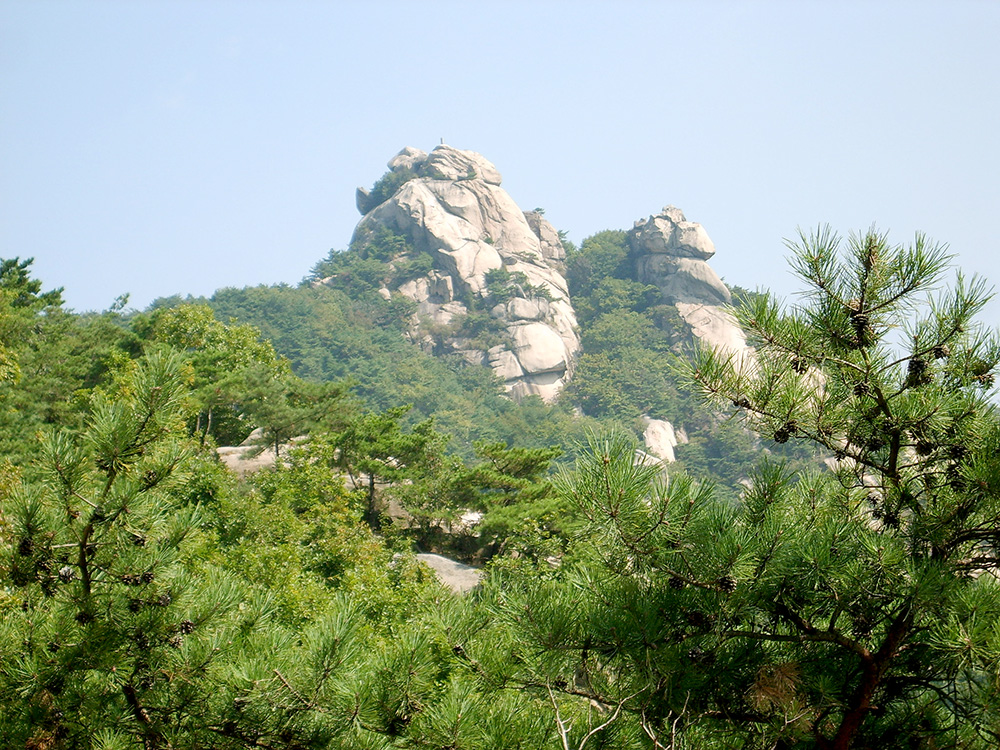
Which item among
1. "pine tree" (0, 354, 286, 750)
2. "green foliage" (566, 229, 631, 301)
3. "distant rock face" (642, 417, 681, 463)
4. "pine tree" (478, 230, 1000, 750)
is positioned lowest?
A: "pine tree" (0, 354, 286, 750)

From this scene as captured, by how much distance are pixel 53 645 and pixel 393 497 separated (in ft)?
49.9

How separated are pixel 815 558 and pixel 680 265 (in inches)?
2410

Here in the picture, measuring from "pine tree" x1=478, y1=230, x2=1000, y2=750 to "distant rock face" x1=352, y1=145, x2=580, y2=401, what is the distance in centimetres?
5193

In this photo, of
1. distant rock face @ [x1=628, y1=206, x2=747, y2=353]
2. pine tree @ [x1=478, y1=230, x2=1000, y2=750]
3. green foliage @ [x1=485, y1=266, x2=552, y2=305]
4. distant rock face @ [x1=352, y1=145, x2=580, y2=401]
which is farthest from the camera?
distant rock face @ [x1=628, y1=206, x2=747, y2=353]

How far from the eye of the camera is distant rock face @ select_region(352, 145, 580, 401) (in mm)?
56656

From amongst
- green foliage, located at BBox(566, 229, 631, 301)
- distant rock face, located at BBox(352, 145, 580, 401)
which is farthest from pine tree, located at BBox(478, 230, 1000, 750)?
green foliage, located at BBox(566, 229, 631, 301)

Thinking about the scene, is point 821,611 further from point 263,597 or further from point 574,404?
point 574,404

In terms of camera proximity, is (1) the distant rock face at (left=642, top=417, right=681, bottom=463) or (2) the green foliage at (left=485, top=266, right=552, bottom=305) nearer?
(1) the distant rock face at (left=642, top=417, right=681, bottom=463)

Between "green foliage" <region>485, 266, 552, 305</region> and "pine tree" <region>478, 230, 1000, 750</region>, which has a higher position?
"green foliage" <region>485, 266, 552, 305</region>

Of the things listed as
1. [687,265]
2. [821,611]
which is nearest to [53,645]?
[821,611]

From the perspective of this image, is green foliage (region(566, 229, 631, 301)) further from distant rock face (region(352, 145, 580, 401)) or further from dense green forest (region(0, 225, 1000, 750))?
dense green forest (region(0, 225, 1000, 750))

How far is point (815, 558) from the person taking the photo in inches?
93.5

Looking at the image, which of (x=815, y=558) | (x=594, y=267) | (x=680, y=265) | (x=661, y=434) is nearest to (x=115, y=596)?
(x=815, y=558)

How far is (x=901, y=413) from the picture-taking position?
252 cm
